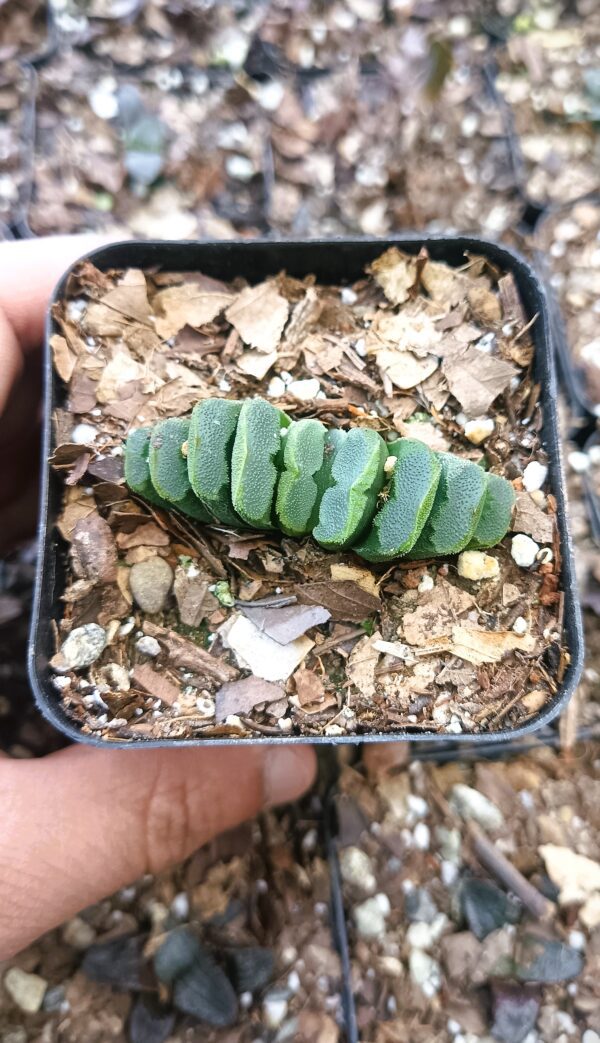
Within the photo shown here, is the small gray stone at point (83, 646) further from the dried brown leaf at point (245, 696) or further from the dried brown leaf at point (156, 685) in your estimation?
the dried brown leaf at point (245, 696)

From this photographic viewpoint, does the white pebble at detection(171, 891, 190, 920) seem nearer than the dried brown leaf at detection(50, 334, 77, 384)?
No

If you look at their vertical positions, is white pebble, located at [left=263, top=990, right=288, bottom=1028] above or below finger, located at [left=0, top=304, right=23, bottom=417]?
below

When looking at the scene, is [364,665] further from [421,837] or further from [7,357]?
[7,357]

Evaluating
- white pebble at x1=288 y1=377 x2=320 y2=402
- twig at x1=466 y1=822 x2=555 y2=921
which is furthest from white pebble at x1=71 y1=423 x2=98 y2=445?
twig at x1=466 y1=822 x2=555 y2=921

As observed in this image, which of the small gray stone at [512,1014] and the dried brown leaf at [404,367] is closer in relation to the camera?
the dried brown leaf at [404,367]

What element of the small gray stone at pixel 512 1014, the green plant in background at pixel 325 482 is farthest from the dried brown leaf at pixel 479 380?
the small gray stone at pixel 512 1014

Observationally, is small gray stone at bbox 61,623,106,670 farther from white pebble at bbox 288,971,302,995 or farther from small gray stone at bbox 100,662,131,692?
white pebble at bbox 288,971,302,995

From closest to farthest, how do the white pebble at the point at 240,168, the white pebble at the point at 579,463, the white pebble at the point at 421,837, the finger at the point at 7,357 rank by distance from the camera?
the finger at the point at 7,357 < the white pebble at the point at 421,837 < the white pebble at the point at 579,463 < the white pebble at the point at 240,168

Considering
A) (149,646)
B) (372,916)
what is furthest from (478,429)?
(372,916)
